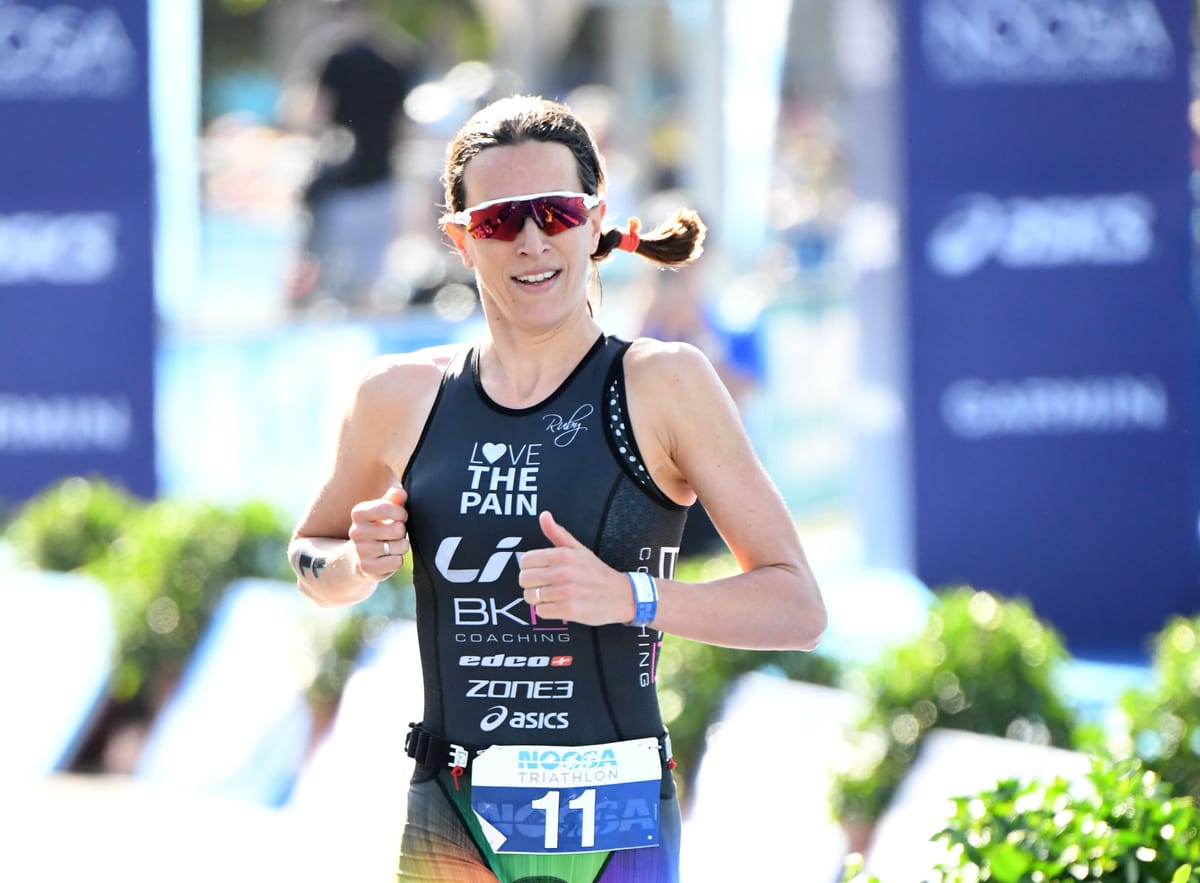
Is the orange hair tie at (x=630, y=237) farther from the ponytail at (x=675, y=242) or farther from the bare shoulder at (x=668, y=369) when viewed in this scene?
the bare shoulder at (x=668, y=369)

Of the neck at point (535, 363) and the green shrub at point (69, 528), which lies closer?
the neck at point (535, 363)

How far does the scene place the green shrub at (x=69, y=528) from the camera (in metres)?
7.69

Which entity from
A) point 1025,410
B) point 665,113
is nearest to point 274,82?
point 665,113

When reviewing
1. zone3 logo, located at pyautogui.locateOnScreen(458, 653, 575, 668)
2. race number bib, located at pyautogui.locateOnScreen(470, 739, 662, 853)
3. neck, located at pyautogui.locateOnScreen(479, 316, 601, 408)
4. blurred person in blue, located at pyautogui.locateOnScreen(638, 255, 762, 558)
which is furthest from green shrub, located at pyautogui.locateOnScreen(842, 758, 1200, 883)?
blurred person in blue, located at pyautogui.locateOnScreen(638, 255, 762, 558)

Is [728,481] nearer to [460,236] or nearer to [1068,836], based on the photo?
[460,236]

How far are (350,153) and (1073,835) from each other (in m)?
8.33

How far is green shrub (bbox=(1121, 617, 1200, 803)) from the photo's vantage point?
170 inches

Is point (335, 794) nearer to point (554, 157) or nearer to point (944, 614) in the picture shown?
point (944, 614)

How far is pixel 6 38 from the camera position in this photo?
9000mm

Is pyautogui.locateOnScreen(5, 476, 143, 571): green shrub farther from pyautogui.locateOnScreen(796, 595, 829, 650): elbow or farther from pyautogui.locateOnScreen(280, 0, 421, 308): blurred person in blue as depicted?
pyautogui.locateOnScreen(796, 595, 829, 650): elbow

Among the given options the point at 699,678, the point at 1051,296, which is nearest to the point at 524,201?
the point at 699,678

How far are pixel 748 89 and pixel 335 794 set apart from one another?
716 cm

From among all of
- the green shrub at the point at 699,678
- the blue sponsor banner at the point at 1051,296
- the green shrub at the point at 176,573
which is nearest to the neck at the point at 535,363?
the green shrub at the point at 699,678

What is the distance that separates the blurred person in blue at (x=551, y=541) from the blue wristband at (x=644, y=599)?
5 cm
